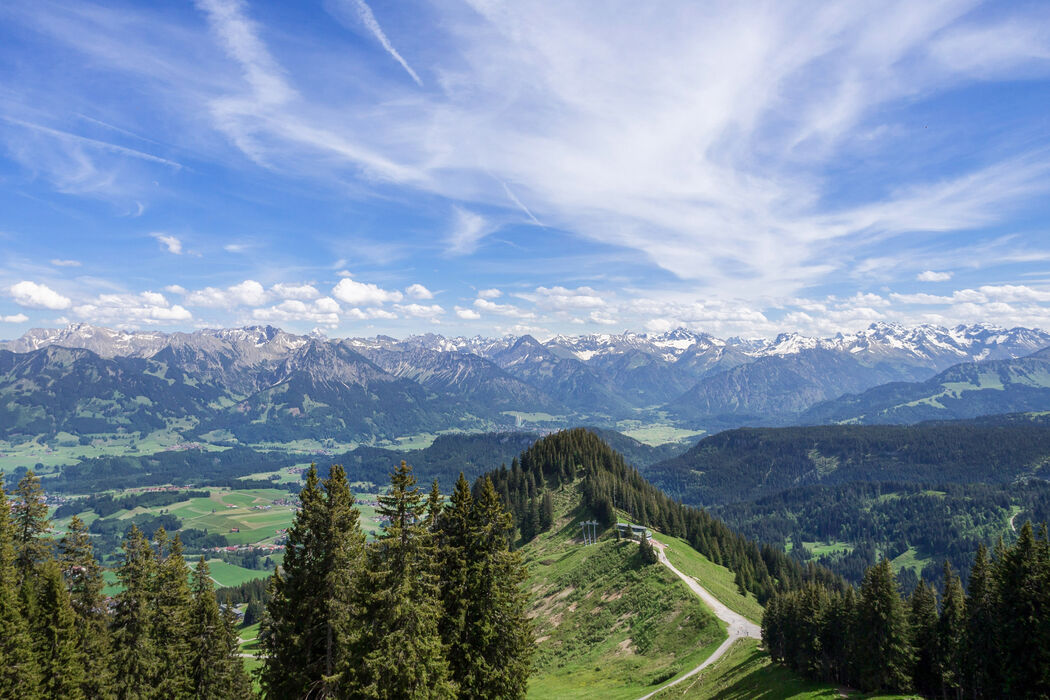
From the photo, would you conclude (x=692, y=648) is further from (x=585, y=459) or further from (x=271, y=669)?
(x=585, y=459)

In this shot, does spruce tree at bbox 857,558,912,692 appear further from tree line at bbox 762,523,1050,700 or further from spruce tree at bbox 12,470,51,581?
spruce tree at bbox 12,470,51,581

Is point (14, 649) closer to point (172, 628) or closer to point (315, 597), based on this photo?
point (172, 628)

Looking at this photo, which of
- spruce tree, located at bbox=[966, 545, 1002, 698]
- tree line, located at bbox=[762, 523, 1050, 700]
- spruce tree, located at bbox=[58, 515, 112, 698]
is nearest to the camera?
spruce tree, located at bbox=[58, 515, 112, 698]

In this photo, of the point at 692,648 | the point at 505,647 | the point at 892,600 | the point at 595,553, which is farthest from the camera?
the point at 595,553

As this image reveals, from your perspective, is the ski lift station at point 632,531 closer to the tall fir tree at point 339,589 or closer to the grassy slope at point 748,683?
the grassy slope at point 748,683

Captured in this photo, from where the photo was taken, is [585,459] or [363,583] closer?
[363,583]

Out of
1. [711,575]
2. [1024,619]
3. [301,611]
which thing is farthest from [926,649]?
[711,575]

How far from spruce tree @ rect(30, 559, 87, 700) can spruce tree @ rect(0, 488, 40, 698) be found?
110 cm

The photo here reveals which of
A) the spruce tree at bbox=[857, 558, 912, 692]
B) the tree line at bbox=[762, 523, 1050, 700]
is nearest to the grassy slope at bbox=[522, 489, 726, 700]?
the tree line at bbox=[762, 523, 1050, 700]

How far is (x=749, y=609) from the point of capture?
3541 inches

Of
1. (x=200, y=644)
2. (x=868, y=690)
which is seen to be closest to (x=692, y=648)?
(x=868, y=690)

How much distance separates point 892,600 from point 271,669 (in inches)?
2004

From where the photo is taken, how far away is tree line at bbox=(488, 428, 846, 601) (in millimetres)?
124688

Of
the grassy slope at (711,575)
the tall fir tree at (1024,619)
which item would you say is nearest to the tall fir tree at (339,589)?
the tall fir tree at (1024,619)
